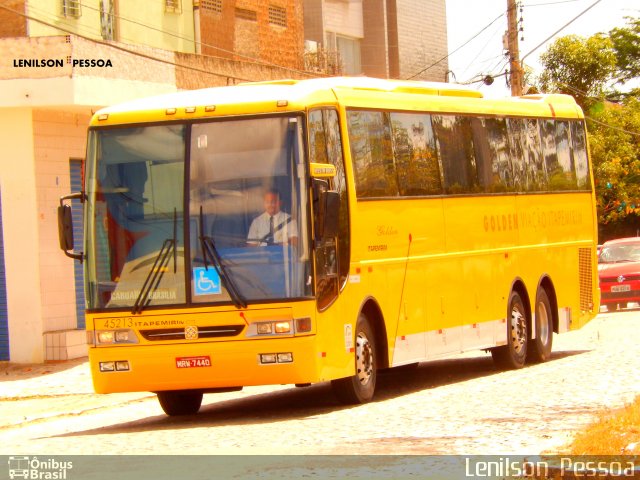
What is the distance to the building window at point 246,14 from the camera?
44281mm

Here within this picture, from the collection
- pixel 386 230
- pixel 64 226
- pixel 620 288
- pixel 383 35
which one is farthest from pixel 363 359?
pixel 383 35

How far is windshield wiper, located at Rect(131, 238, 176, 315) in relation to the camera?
1487cm

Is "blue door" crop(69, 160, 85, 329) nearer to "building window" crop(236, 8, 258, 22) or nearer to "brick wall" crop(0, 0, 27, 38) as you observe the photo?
"brick wall" crop(0, 0, 27, 38)

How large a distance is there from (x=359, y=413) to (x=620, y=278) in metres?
21.5

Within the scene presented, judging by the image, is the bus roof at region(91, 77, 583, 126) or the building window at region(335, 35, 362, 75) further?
the building window at region(335, 35, 362, 75)

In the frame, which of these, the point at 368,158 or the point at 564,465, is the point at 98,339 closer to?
the point at 368,158

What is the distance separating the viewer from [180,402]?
→ 16.5 meters

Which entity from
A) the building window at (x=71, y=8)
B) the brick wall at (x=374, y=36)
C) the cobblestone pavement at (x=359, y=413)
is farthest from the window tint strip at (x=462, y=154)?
the brick wall at (x=374, y=36)

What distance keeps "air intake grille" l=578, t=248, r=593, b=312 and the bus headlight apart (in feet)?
32.8

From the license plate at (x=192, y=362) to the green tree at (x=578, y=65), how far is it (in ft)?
141

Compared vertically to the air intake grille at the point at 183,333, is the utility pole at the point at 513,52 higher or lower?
higher

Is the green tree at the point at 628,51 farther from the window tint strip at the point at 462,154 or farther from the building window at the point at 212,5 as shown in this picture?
the window tint strip at the point at 462,154

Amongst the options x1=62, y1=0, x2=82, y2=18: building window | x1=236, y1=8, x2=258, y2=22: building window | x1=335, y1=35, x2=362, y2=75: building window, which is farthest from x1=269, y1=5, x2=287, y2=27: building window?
x1=62, y1=0, x2=82, y2=18: building window

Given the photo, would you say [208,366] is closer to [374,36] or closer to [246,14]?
[246,14]
